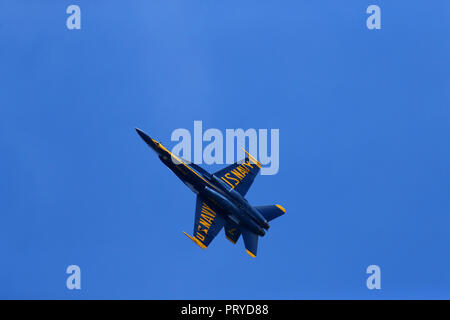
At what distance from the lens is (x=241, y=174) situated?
5591cm

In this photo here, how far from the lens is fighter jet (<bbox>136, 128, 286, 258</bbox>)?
5294cm

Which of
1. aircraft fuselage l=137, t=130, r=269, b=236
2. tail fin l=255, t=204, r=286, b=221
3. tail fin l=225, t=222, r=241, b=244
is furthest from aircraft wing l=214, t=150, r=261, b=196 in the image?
tail fin l=225, t=222, r=241, b=244

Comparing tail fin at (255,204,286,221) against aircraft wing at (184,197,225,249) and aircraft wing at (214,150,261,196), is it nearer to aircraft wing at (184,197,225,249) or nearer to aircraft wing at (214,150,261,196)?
aircraft wing at (214,150,261,196)

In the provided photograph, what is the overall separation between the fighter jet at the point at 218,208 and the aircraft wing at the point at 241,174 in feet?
0.33

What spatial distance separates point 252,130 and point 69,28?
20.7m

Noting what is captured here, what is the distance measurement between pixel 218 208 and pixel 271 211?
16.4 ft

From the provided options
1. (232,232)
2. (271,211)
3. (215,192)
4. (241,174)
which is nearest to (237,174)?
(241,174)

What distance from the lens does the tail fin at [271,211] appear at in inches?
2143

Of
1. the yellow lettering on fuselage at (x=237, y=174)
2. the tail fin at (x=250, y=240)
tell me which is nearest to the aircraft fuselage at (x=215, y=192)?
the tail fin at (x=250, y=240)

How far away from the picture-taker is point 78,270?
180 ft

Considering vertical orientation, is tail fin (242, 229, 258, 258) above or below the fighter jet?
Result: below

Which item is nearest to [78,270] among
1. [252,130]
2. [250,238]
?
[250,238]

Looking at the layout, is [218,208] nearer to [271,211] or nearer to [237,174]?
[237,174]

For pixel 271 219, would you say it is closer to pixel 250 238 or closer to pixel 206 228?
pixel 250 238
